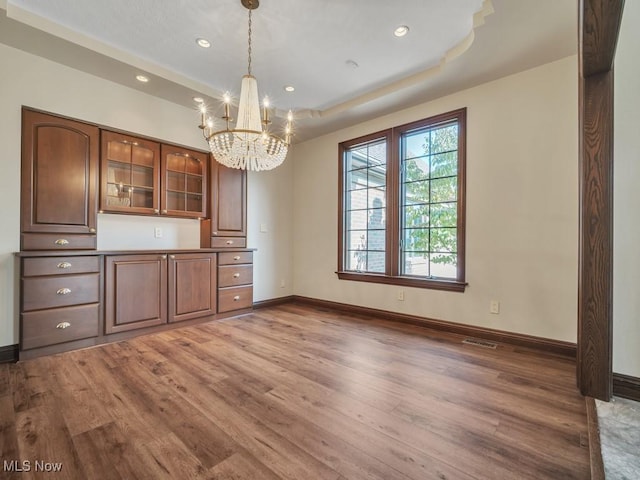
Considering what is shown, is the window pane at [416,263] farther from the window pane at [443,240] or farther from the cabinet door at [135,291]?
the cabinet door at [135,291]

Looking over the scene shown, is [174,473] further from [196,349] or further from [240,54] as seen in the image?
[240,54]

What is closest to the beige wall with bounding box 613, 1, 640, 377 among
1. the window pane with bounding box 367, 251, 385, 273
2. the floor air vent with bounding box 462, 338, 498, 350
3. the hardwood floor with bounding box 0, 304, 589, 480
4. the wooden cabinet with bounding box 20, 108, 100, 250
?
the hardwood floor with bounding box 0, 304, 589, 480

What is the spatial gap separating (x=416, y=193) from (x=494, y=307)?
5.15 feet

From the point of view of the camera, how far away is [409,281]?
3.71 meters

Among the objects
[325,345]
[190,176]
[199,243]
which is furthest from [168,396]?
[190,176]

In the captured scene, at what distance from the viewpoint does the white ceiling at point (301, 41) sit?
2260 millimetres

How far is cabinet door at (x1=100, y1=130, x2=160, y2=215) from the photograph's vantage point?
3.11 m

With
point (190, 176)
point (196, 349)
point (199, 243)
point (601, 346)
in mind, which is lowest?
point (196, 349)

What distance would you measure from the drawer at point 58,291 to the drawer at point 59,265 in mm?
46

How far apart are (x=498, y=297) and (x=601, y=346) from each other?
118 centimetres

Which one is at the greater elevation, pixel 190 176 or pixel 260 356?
pixel 190 176

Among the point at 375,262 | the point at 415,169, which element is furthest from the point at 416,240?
the point at 415,169

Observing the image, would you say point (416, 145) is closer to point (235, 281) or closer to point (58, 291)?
point (235, 281)

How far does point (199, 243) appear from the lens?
4.09 m
